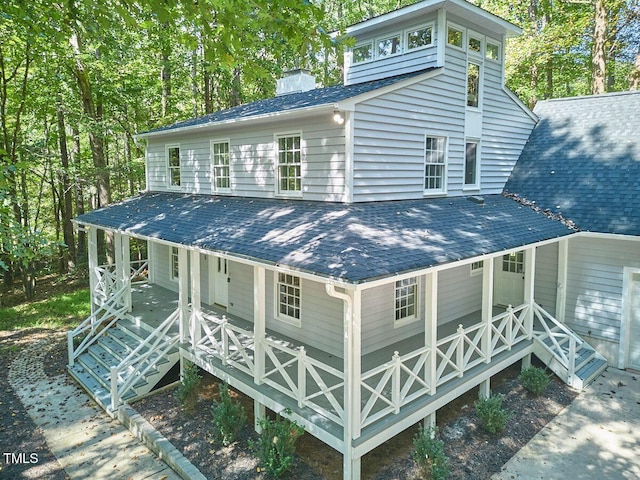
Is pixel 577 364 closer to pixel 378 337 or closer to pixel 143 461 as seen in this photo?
pixel 378 337

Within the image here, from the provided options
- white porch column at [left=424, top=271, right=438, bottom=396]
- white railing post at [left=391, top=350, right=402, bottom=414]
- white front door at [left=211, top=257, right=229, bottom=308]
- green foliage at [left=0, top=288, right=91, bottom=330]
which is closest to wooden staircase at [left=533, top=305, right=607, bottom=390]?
white porch column at [left=424, top=271, right=438, bottom=396]

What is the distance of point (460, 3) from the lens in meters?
9.84

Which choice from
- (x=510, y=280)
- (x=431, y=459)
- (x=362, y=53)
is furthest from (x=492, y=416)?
(x=362, y=53)

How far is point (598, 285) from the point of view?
10719mm

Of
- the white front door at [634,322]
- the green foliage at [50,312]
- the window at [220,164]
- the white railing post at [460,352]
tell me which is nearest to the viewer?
the white railing post at [460,352]

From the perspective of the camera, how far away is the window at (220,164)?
12234mm

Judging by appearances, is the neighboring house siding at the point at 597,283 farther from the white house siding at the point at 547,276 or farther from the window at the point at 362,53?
the window at the point at 362,53

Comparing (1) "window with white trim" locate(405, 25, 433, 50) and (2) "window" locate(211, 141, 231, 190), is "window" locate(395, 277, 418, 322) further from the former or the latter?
(1) "window with white trim" locate(405, 25, 433, 50)

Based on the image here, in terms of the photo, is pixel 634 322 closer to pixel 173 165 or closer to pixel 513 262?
pixel 513 262

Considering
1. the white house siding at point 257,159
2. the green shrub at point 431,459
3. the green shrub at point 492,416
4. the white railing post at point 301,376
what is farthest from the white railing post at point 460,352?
the white house siding at point 257,159

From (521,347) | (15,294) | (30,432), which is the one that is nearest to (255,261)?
(30,432)

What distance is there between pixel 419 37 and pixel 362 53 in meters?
1.72

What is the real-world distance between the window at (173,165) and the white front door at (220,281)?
386 centimetres

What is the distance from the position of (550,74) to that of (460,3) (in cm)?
1641
